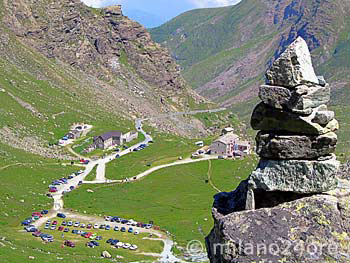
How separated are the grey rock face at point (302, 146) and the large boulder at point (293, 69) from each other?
97.7 inches

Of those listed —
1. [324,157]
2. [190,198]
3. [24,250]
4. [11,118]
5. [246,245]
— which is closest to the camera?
[246,245]

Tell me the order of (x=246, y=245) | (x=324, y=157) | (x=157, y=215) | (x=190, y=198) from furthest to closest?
1. (x=190, y=198)
2. (x=157, y=215)
3. (x=324, y=157)
4. (x=246, y=245)

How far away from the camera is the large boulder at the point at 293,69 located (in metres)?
21.9

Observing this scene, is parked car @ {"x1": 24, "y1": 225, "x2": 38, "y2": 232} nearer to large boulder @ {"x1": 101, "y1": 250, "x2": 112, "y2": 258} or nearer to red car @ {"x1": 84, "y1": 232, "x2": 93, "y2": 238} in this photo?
red car @ {"x1": 84, "y1": 232, "x2": 93, "y2": 238}

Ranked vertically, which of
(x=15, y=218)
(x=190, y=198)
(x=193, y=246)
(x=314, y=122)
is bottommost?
(x=314, y=122)

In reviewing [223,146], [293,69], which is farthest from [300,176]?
[223,146]

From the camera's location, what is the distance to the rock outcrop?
20.0 metres

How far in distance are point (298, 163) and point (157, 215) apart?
9585cm

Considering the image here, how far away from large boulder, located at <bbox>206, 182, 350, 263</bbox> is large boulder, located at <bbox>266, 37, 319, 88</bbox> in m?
5.29

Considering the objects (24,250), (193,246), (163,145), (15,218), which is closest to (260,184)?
(24,250)

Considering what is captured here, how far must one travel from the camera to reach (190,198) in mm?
130125

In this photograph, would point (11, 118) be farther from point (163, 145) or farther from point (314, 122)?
point (314, 122)

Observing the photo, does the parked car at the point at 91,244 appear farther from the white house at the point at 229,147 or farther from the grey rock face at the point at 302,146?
the white house at the point at 229,147

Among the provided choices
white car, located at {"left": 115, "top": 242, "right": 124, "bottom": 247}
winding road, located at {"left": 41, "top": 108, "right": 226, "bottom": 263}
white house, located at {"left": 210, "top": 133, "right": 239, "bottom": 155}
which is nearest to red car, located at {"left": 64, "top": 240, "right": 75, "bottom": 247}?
white car, located at {"left": 115, "top": 242, "right": 124, "bottom": 247}
